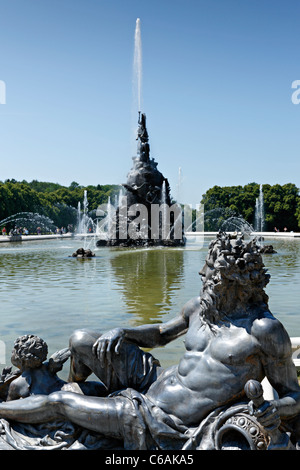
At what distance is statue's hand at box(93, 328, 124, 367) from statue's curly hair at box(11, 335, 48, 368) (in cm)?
49

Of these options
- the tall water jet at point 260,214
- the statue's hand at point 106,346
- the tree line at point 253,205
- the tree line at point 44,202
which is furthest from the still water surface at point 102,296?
the tall water jet at point 260,214

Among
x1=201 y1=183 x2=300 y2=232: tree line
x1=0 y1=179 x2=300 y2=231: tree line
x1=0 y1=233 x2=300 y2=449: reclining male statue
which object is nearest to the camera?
x1=0 y1=233 x2=300 y2=449: reclining male statue

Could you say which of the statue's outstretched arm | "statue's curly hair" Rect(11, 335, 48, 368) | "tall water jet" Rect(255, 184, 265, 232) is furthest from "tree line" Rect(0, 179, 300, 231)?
the statue's outstretched arm

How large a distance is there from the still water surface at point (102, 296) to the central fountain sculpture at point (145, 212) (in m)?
10.2

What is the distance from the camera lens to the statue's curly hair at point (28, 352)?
3.48 m

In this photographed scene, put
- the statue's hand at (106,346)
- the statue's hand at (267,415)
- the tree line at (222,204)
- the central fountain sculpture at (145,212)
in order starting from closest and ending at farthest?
the statue's hand at (267,415) → the statue's hand at (106,346) → the central fountain sculpture at (145,212) → the tree line at (222,204)

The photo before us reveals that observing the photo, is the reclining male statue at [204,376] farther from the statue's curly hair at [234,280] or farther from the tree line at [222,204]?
the tree line at [222,204]

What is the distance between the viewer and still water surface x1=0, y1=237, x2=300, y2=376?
7.61 m

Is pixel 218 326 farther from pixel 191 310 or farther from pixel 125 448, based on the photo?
pixel 125 448

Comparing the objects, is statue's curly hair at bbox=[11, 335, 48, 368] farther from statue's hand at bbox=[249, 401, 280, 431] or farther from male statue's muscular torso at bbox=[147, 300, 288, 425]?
statue's hand at bbox=[249, 401, 280, 431]

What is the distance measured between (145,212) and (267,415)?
25866 mm

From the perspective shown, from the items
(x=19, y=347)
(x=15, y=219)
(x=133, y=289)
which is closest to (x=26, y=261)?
(x=133, y=289)

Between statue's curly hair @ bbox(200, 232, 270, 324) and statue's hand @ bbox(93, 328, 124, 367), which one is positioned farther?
statue's hand @ bbox(93, 328, 124, 367)

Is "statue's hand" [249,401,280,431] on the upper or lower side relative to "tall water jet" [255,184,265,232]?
lower
